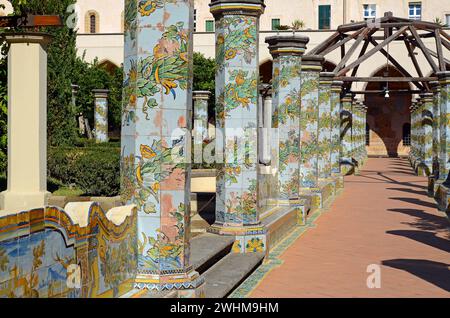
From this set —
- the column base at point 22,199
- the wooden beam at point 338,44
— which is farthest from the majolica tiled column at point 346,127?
the column base at point 22,199

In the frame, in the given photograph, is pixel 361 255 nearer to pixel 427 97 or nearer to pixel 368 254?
pixel 368 254

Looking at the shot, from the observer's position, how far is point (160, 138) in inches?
247

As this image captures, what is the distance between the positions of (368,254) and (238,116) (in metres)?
2.84

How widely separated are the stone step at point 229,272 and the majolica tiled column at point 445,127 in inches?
408

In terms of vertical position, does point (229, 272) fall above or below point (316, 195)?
below

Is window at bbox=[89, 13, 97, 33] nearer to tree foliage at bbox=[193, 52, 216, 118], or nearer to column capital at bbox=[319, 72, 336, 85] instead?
tree foliage at bbox=[193, 52, 216, 118]

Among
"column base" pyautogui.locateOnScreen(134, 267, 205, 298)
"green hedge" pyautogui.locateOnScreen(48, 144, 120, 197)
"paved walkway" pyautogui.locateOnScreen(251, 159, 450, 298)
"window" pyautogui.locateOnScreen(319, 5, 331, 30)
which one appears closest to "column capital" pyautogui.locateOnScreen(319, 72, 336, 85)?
"paved walkway" pyautogui.locateOnScreen(251, 159, 450, 298)

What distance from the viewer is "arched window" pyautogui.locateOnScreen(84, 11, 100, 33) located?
50.6 meters

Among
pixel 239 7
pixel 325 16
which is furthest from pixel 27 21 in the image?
pixel 325 16

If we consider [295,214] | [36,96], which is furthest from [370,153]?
[36,96]

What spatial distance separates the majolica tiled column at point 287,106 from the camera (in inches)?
544

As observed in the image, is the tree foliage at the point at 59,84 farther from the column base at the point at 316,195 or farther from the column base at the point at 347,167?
the column base at the point at 347,167
